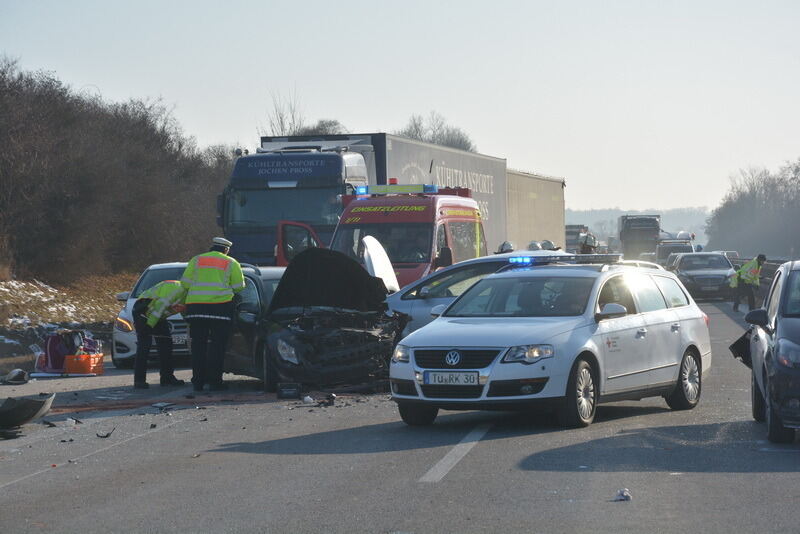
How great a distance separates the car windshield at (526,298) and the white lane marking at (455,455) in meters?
1.12

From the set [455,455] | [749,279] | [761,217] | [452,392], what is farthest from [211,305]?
[761,217]

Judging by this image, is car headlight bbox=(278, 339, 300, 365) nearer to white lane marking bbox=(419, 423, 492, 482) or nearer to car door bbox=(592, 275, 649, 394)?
white lane marking bbox=(419, 423, 492, 482)

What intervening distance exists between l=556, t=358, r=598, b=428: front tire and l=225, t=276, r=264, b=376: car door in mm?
4986

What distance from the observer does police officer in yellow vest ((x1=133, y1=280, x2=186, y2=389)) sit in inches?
599

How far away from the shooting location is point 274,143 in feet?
85.0

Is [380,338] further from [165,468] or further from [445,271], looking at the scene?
[165,468]

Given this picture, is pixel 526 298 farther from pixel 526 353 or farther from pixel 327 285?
pixel 327 285

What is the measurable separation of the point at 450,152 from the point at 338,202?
22.8ft

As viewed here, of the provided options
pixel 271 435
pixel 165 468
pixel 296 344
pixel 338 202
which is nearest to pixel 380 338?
pixel 296 344

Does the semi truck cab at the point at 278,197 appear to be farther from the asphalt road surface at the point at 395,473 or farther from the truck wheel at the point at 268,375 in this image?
the asphalt road surface at the point at 395,473

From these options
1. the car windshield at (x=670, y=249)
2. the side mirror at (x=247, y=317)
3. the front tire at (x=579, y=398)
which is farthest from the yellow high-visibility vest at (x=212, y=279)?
the car windshield at (x=670, y=249)

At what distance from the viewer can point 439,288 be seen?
1564 cm

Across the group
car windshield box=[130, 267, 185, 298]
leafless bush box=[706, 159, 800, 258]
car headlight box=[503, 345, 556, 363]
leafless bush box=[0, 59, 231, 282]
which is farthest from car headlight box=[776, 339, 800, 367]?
leafless bush box=[706, 159, 800, 258]

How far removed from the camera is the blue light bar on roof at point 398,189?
71.6ft
